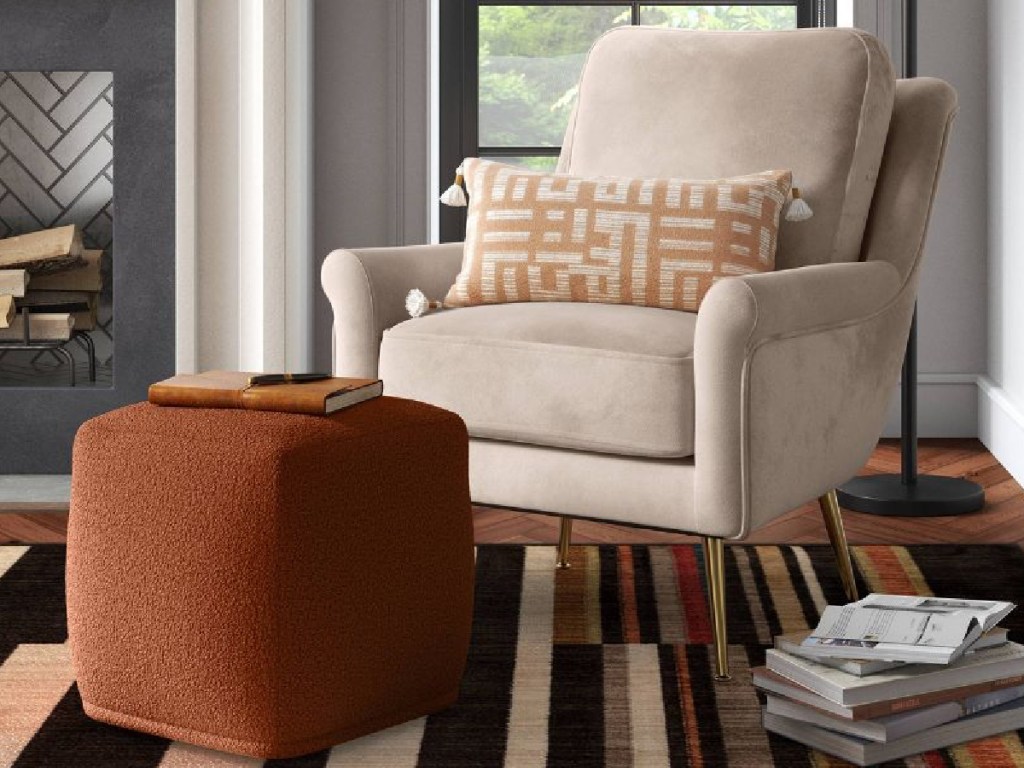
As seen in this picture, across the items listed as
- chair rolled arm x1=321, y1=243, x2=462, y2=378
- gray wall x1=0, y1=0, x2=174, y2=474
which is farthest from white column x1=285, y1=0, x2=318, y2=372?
chair rolled arm x1=321, y1=243, x2=462, y2=378

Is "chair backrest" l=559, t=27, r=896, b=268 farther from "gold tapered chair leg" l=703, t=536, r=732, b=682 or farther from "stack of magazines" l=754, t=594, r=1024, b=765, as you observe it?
"stack of magazines" l=754, t=594, r=1024, b=765

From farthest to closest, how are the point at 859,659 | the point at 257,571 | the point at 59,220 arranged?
→ the point at 59,220
the point at 859,659
the point at 257,571

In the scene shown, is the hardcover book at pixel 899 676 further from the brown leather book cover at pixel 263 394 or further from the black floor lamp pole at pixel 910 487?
the black floor lamp pole at pixel 910 487

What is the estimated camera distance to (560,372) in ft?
7.59

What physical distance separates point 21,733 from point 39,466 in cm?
185

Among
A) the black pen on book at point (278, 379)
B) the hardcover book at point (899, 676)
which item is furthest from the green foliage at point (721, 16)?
the hardcover book at point (899, 676)

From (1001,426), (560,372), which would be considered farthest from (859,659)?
(1001,426)

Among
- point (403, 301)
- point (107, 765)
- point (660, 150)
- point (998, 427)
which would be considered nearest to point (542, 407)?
point (403, 301)

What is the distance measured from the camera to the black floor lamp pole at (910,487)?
3242 mm

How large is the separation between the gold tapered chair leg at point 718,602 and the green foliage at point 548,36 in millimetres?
2186

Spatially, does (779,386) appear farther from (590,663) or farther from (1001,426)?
(1001,426)

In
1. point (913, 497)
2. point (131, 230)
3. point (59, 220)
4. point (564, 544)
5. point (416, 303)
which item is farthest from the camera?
point (59, 220)

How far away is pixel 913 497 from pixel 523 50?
165 cm

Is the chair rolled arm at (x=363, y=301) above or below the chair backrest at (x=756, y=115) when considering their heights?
below
